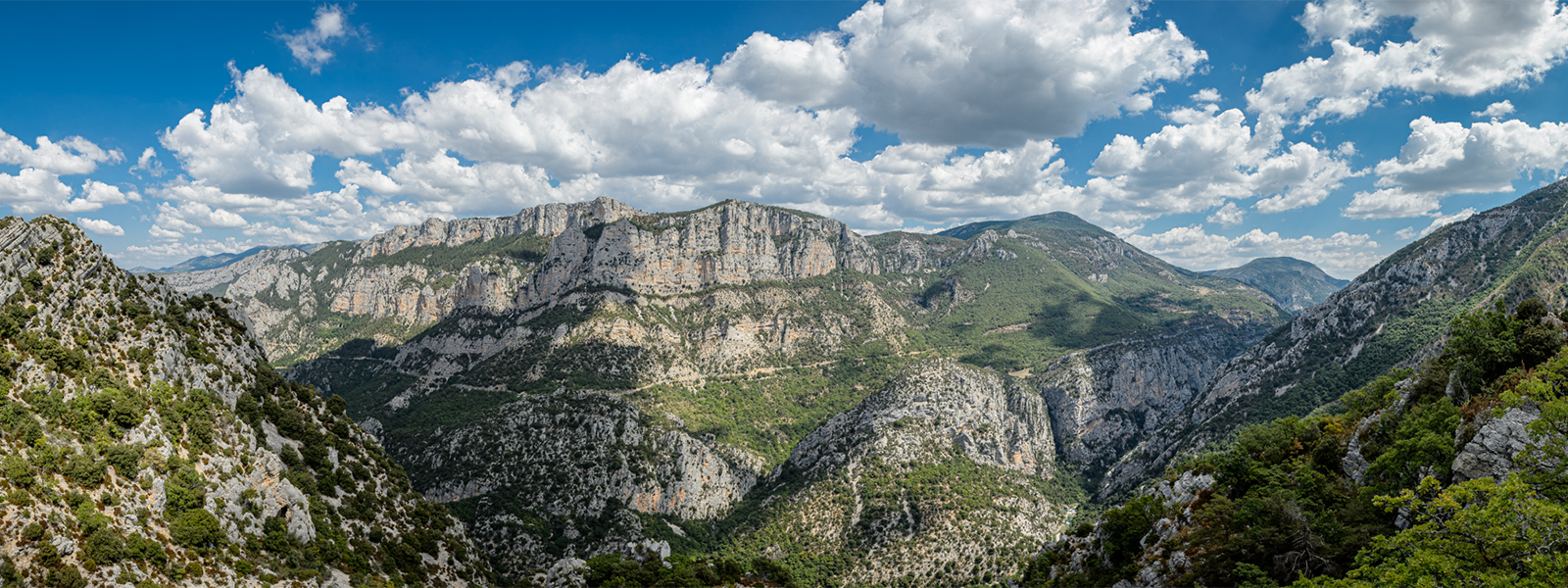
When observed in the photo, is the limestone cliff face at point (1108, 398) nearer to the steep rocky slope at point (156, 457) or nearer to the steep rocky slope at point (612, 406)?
the steep rocky slope at point (612, 406)

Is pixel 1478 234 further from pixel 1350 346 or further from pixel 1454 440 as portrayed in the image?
pixel 1454 440

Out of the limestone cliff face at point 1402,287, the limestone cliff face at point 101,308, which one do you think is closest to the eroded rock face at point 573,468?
the limestone cliff face at point 101,308

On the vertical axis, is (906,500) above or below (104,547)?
below

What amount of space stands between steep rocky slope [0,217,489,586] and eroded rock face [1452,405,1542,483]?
184 ft

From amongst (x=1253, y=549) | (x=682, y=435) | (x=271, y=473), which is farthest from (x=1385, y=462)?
(x=682, y=435)

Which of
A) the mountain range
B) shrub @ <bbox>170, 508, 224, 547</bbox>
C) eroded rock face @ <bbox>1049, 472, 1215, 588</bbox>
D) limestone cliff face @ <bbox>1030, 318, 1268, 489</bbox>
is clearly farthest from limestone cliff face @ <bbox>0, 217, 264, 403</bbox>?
limestone cliff face @ <bbox>1030, 318, 1268, 489</bbox>

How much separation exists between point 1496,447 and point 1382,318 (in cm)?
14932

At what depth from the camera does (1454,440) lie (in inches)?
1033

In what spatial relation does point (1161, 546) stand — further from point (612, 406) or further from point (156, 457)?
point (612, 406)

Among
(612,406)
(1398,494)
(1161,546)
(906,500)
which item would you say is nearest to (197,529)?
(1161,546)

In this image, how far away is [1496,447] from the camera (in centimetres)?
2369

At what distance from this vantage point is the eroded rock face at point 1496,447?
910 inches

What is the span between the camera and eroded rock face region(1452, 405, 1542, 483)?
23109 millimetres

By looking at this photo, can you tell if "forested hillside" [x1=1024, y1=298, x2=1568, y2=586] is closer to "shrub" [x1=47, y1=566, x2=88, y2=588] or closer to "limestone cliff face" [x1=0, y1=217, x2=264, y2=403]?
"shrub" [x1=47, y1=566, x2=88, y2=588]
